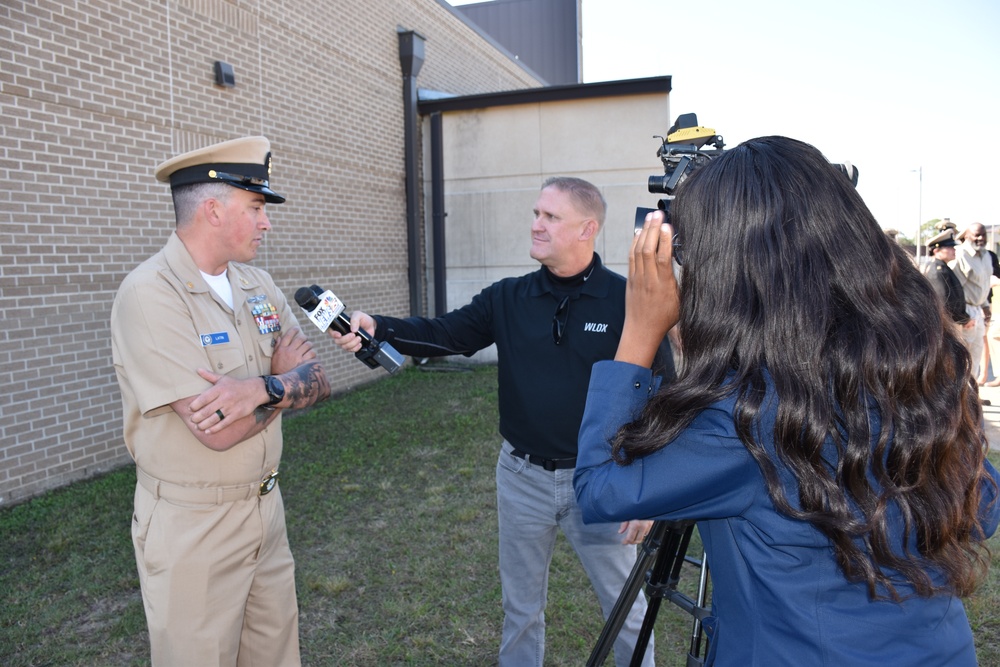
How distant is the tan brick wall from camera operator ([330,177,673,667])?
362 centimetres

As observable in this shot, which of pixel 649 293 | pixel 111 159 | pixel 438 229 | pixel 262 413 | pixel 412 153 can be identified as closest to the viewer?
pixel 649 293

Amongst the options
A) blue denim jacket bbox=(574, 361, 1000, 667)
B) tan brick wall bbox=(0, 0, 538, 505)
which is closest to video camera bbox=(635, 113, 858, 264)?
blue denim jacket bbox=(574, 361, 1000, 667)

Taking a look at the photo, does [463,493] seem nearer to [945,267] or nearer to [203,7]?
[203,7]

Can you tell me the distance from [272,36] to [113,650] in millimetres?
6349

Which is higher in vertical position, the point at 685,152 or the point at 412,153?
the point at 412,153

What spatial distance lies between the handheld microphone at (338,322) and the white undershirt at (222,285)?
284mm

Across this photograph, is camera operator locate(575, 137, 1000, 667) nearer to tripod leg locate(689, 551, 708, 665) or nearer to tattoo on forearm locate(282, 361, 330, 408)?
tripod leg locate(689, 551, 708, 665)

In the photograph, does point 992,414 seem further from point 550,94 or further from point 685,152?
point 685,152

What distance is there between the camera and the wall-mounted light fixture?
266 inches

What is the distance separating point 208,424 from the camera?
7.07ft

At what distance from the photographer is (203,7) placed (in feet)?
21.7

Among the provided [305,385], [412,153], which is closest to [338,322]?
[305,385]

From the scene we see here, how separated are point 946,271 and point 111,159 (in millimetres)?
8114

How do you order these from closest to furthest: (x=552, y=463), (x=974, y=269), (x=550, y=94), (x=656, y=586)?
(x=656, y=586)
(x=552, y=463)
(x=974, y=269)
(x=550, y=94)
